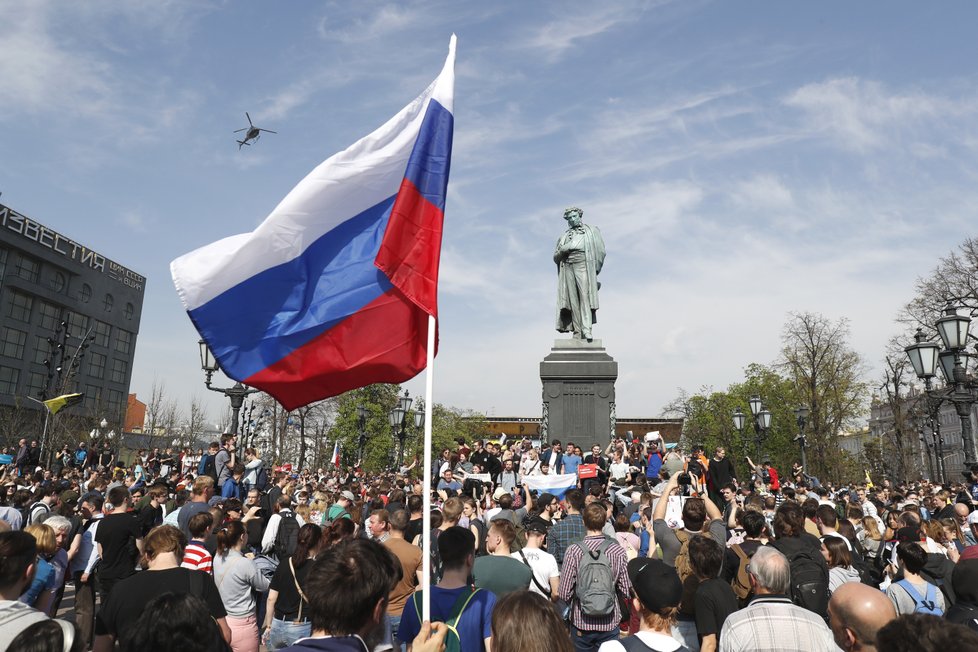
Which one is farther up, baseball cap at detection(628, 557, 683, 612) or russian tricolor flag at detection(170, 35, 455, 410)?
russian tricolor flag at detection(170, 35, 455, 410)

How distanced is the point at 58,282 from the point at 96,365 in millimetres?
10911

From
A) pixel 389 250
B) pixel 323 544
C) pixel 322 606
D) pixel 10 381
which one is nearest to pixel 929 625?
pixel 322 606

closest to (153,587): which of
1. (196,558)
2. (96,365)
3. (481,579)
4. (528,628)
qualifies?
(196,558)

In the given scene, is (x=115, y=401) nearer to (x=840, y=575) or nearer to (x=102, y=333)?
(x=102, y=333)

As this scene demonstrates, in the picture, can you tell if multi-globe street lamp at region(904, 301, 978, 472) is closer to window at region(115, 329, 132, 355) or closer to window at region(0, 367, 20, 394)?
window at region(0, 367, 20, 394)

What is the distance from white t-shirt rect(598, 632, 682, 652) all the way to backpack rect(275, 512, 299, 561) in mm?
6330

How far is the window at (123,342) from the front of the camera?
279 ft

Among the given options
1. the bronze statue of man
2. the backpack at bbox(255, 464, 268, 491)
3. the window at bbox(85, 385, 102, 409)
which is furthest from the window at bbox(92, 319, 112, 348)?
the backpack at bbox(255, 464, 268, 491)

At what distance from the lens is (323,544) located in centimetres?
658

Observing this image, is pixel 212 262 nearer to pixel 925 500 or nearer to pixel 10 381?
pixel 925 500

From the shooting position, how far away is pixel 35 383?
71.8m

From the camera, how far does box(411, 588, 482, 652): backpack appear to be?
3.81m

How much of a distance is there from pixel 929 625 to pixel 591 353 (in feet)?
68.3

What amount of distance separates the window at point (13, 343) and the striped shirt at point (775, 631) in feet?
266
